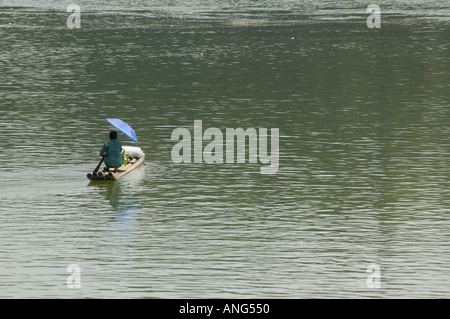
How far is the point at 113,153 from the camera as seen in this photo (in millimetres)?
27094

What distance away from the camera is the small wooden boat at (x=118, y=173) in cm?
2661

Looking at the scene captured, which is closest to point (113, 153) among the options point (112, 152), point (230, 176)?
point (112, 152)

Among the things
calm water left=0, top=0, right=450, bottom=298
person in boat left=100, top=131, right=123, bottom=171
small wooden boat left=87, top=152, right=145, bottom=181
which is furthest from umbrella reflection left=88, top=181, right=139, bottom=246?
person in boat left=100, top=131, right=123, bottom=171

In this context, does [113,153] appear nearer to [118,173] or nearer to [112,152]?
[112,152]

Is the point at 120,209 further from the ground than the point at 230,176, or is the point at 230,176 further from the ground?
the point at 230,176

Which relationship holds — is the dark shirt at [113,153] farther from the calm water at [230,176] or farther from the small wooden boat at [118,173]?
the calm water at [230,176]

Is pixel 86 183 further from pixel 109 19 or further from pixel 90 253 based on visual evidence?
pixel 109 19

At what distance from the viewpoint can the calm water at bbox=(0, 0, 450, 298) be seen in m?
18.7

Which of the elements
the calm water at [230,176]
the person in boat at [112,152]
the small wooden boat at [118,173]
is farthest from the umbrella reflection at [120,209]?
the person in boat at [112,152]

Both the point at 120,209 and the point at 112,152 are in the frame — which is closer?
the point at 120,209

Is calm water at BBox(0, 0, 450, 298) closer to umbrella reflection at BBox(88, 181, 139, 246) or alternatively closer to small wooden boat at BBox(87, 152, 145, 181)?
umbrella reflection at BBox(88, 181, 139, 246)

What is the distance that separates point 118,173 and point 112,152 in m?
0.78

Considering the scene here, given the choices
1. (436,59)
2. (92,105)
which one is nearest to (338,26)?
(436,59)
